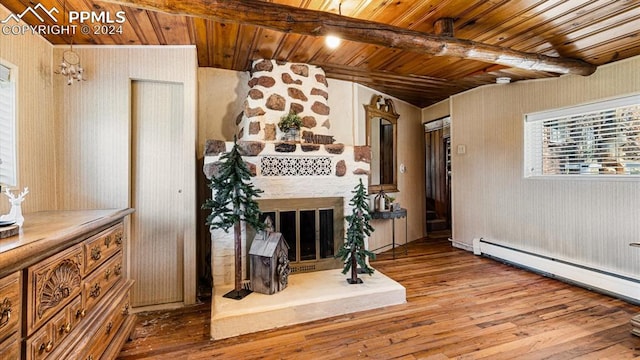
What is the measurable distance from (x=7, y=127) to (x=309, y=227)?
8.29 ft

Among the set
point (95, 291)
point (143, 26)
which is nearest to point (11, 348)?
point (95, 291)

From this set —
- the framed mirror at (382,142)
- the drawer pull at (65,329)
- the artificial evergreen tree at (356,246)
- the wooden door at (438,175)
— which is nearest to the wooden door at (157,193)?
the drawer pull at (65,329)

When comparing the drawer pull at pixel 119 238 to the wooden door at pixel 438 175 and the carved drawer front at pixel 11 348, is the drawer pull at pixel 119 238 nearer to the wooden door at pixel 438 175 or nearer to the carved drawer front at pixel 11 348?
the carved drawer front at pixel 11 348

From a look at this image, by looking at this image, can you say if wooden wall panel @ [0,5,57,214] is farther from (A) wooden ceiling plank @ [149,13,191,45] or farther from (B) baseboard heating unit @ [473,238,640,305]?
(B) baseboard heating unit @ [473,238,640,305]

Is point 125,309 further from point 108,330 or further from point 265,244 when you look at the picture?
point 265,244

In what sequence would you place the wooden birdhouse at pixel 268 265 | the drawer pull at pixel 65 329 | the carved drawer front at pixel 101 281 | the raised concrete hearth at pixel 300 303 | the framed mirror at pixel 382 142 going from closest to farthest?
the drawer pull at pixel 65 329 → the carved drawer front at pixel 101 281 → the raised concrete hearth at pixel 300 303 → the wooden birdhouse at pixel 268 265 → the framed mirror at pixel 382 142

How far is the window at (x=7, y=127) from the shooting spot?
1966mm

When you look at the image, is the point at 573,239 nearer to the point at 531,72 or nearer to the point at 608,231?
the point at 608,231

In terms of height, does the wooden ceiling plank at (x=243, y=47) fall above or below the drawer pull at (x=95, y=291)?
above

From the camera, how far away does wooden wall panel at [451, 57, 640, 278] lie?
300cm

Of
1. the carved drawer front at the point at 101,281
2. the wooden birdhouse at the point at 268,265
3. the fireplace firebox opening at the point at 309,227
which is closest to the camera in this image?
the carved drawer front at the point at 101,281

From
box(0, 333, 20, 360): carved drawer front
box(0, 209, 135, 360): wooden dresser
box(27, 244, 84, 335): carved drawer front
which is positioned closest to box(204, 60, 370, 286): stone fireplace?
box(0, 209, 135, 360): wooden dresser

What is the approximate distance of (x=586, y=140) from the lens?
329 centimetres

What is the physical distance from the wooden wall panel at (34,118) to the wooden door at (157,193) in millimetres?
586
